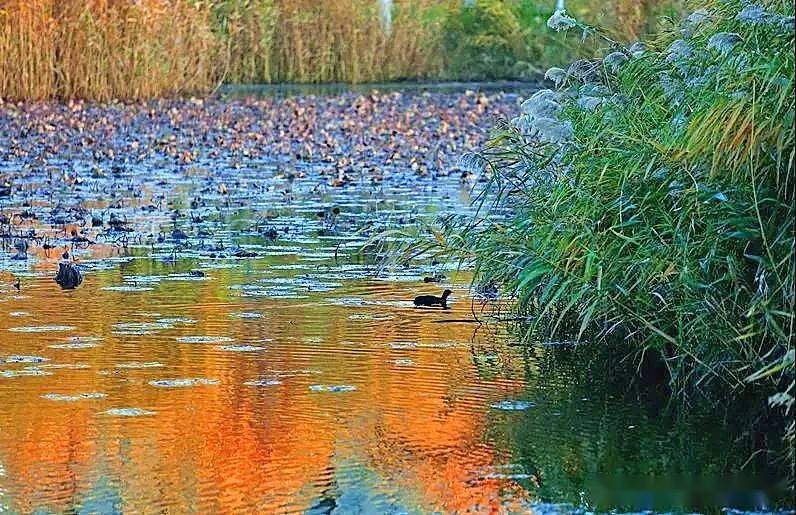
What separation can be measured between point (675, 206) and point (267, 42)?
2286 centimetres

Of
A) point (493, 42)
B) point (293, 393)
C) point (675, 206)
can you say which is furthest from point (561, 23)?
point (493, 42)

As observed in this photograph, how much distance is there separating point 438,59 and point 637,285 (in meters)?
25.0

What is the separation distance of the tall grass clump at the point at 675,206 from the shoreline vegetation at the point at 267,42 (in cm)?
1150

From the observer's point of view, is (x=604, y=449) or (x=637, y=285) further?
(x=637, y=285)

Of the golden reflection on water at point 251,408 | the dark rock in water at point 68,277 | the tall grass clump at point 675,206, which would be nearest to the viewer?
the golden reflection on water at point 251,408

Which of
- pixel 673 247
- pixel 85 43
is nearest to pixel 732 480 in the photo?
pixel 673 247

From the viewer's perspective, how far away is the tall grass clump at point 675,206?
17.3 ft

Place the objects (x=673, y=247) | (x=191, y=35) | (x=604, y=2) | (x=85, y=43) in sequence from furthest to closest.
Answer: (x=604, y=2) → (x=191, y=35) → (x=85, y=43) → (x=673, y=247)

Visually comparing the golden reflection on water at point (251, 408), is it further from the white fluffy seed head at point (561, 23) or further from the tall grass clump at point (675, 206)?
the white fluffy seed head at point (561, 23)

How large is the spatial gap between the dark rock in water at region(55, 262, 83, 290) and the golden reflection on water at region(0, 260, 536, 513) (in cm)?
14

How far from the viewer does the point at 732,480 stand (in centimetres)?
481

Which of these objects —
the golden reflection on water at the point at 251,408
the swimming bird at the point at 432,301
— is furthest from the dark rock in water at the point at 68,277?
the swimming bird at the point at 432,301

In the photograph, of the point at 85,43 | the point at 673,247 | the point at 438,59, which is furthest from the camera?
the point at 438,59

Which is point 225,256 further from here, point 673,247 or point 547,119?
point 673,247
